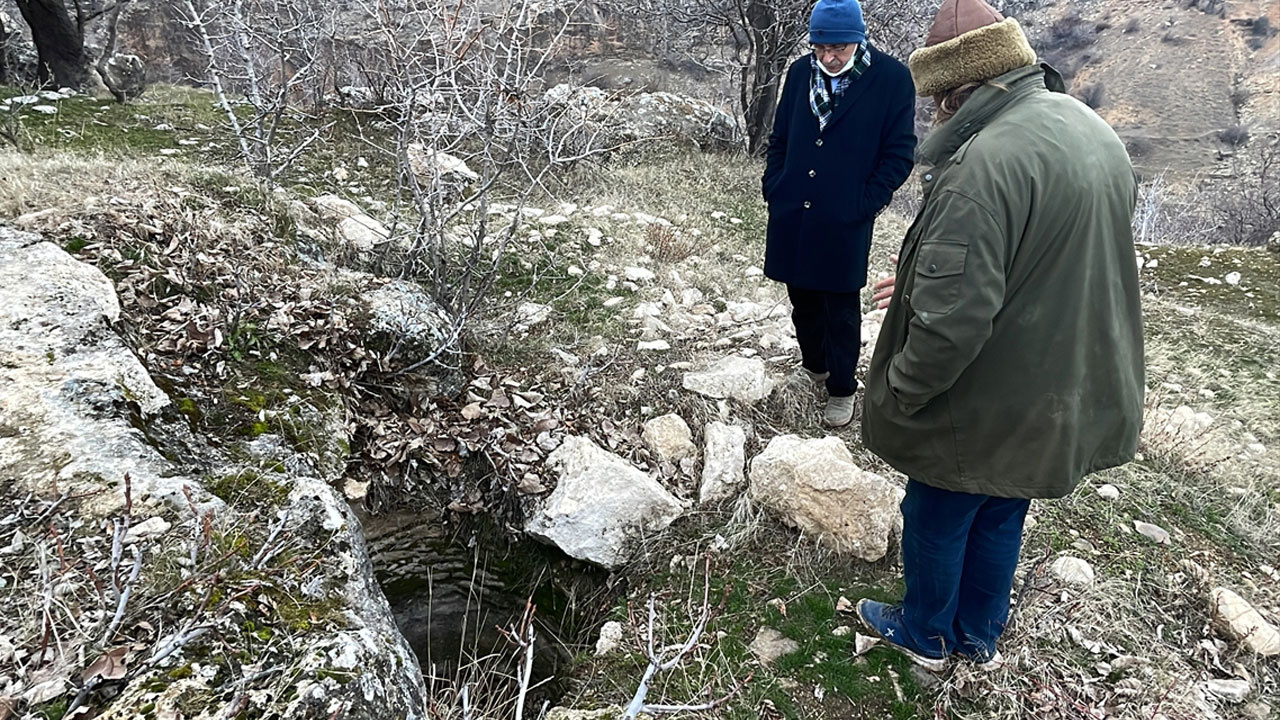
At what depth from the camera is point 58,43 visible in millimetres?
7359

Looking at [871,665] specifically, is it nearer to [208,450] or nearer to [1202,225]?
[208,450]

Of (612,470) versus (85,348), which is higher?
(85,348)

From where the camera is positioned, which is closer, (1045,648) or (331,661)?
(331,661)

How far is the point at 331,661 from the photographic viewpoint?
1.68 m

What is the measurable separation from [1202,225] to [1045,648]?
60.9 feet

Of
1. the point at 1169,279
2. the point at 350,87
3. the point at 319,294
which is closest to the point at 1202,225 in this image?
the point at 1169,279

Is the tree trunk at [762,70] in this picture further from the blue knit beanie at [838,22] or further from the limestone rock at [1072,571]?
the limestone rock at [1072,571]

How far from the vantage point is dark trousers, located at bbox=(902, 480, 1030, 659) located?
6.48ft

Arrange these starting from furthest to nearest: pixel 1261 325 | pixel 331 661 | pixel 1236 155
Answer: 1. pixel 1236 155
2. pixel 1261 325
3. pixel 331 661

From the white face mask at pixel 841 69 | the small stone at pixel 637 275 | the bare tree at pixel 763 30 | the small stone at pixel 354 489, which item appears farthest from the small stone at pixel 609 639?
the bare tree at pixel 763 30

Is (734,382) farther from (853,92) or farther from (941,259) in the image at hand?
(941,259)

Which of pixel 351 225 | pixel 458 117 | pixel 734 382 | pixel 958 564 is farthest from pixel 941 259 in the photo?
pixel 351 225

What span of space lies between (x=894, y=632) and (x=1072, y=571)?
931 millimetres

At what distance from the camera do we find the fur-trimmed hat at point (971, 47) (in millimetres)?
1699
